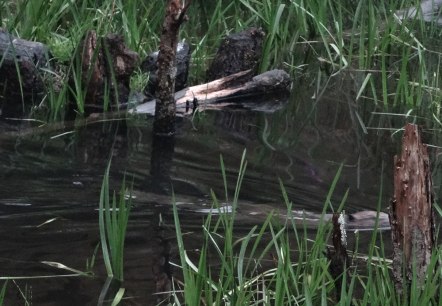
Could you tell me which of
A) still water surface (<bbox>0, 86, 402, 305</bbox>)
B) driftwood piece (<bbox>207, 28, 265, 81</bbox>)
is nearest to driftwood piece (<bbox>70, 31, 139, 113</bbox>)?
still water surface (<bbox>0, 86, 402, 305</bbox>)

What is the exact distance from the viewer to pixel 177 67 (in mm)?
7109

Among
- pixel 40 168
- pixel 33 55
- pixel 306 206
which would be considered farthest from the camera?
pixel 33 55

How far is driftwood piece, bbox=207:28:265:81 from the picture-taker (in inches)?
290

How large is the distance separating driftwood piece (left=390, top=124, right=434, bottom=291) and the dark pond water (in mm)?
823

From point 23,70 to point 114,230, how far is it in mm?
3647

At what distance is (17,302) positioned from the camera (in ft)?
11.0

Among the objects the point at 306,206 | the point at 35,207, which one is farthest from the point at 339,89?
the point at 35,207

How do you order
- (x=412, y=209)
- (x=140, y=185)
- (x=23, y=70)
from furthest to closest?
(x=23, y=70)
(x=140, y=185)
(x=412, y=209)

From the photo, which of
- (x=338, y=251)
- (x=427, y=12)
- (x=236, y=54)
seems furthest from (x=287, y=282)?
(x=427, y=12)

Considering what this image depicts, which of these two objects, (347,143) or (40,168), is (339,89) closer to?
(347,143)

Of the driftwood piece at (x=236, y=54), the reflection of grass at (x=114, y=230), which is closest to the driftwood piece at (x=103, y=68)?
the driftwood piece at (x=236, y=54)

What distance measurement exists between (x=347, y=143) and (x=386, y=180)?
84cm

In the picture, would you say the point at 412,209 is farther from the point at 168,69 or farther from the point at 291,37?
the point at 291,37

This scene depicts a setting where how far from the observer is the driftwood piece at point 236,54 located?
24.2ft
